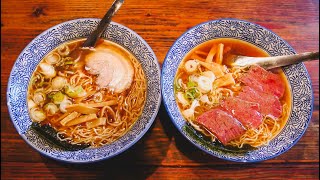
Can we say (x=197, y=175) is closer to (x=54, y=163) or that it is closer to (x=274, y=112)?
(x=274, y=112)

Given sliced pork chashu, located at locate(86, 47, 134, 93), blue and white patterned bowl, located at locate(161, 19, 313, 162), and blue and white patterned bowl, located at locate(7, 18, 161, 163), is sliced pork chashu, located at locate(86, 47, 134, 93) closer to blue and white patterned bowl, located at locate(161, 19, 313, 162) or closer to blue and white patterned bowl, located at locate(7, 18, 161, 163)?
blue and white patterned bowl, located at locate(7, 18, 161, 163)

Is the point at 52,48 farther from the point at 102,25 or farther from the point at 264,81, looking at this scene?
the point at 264,81

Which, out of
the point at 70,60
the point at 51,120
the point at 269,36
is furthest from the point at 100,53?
the point at 269,36

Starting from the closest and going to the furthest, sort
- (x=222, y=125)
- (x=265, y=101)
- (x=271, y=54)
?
(x=222, y=125) < (x=265, y=101) < (x=271, y=54)

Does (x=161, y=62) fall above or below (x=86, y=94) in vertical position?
above

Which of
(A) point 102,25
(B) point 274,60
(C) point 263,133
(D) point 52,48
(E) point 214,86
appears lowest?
(C) point 263,133

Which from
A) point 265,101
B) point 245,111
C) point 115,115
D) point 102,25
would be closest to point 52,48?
point 102,25

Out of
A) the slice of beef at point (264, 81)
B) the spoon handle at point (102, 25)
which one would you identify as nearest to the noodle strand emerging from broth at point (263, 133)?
the slice of beef at point (264, 81)
